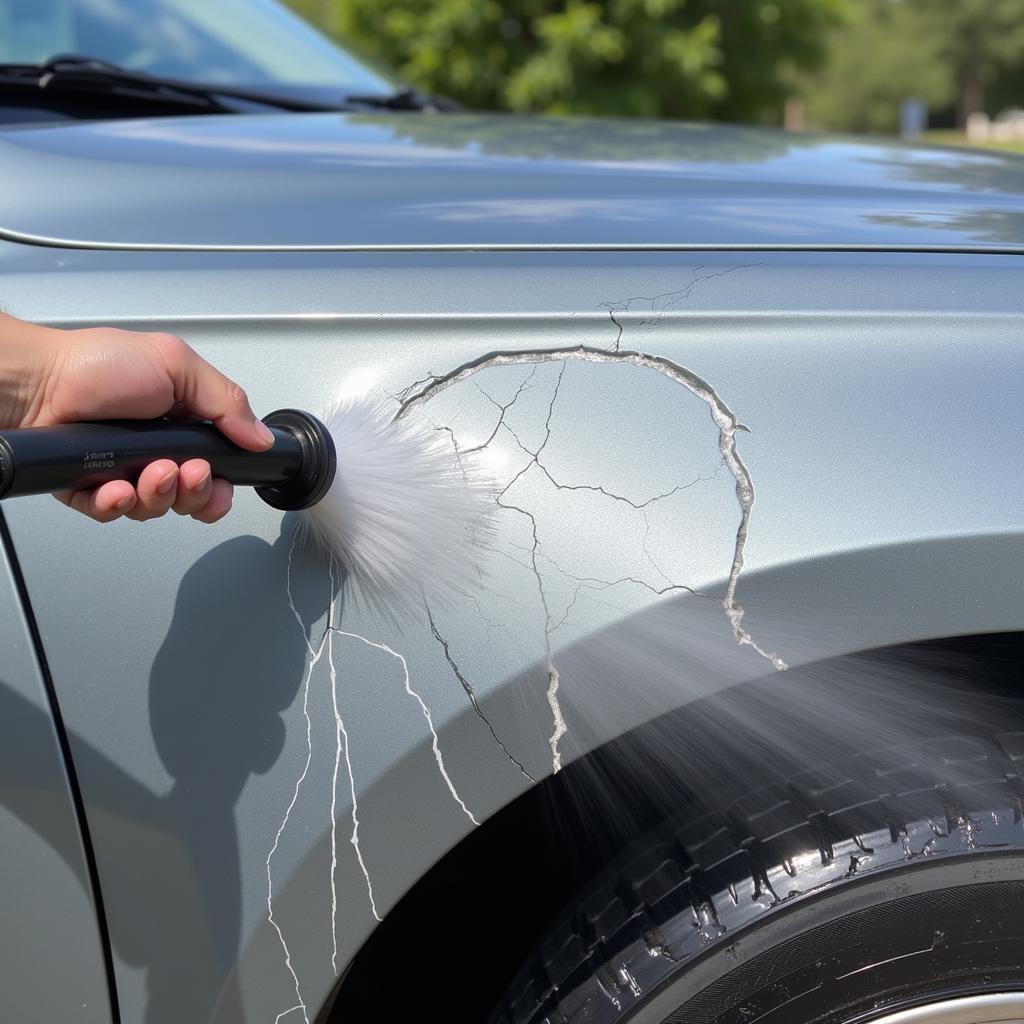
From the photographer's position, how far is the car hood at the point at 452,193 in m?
1.27

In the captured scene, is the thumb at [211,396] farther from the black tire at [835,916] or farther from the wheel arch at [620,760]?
the black tire at [835,916]

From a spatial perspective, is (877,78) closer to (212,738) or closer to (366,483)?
(366,483)

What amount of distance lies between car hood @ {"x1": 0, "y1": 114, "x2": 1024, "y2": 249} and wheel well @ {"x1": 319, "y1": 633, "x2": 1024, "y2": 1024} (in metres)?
0.46

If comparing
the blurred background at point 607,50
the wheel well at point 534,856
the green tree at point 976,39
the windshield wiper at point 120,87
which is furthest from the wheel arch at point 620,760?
the green tree at point 976,39

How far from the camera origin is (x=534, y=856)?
54.2 inches

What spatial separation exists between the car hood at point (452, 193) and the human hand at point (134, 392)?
0.22 m

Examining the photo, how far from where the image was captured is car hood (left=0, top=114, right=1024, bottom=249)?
1272mm

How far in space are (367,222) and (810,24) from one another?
42.1 ft

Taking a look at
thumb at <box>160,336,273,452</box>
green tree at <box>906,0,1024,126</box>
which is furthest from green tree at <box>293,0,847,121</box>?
green tree at <box>906,0,1024,126</box>

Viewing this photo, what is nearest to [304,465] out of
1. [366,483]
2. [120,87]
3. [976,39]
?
[366,483]

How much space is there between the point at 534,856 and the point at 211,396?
68 cm

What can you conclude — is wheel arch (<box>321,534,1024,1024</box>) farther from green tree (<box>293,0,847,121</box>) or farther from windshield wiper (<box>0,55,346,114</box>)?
green tree (<box>293,0,847,121</box>)

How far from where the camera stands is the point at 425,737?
1071 millimetres

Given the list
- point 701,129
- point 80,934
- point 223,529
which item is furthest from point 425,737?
point 701,129
